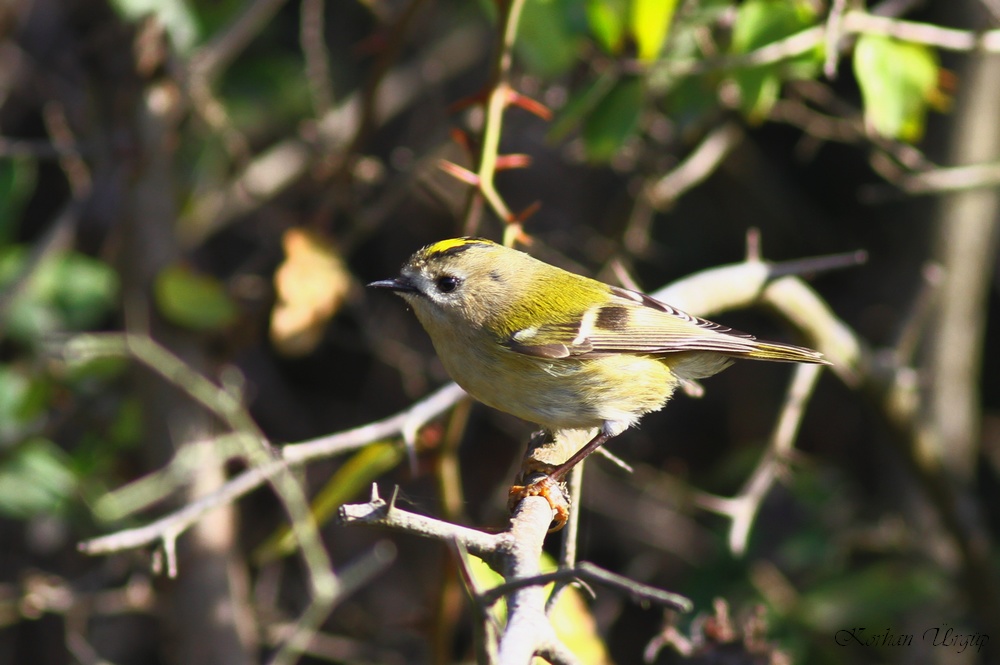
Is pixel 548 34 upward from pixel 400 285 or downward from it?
upward

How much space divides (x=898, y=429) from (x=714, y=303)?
898mm

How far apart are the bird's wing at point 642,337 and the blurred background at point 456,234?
14 cm

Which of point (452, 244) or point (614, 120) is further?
point (614, 120)

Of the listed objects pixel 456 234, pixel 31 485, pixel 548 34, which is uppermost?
pixel 548 34

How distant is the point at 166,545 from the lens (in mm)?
1639

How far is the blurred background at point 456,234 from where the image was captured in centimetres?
245

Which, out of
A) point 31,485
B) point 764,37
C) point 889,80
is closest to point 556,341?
point 764,37

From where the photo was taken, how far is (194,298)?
8.86 ft

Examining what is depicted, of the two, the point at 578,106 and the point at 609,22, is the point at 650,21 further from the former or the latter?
the point at 578,106

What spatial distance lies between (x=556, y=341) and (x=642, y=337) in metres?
0.20

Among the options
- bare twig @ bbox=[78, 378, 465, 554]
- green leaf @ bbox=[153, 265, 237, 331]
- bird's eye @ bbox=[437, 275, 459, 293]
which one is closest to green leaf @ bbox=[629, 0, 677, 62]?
bird's eye @ bbox=[437, 275, 459, 293]

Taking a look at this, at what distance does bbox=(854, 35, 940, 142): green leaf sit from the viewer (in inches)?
85.2

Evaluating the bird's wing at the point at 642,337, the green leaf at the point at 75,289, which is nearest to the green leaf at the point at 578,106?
the bird's wing at the point at 642,337

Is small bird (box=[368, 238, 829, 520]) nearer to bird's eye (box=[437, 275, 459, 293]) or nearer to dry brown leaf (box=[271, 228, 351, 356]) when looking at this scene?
bird's eye (box=[437, 275, 459, 293])
